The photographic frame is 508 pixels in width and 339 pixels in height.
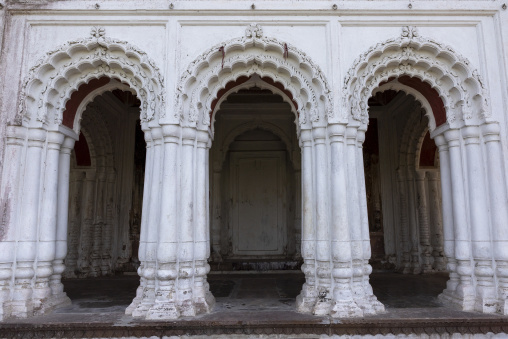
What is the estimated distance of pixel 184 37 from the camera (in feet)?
19.2

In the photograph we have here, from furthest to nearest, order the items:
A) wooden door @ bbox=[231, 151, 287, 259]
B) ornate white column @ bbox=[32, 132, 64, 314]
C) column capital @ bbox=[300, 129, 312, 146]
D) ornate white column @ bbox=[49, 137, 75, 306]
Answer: wooden door @ bbox=[231, 151, 287, 259] → ornate white column @ bbox=[49, 137, 75, 306] → column capital @ bbox=[300, 129, 312, 146] → ornate white column @ bbox=[32, 132, 64, 314]

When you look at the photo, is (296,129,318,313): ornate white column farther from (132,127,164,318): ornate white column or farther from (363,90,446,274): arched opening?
(363,90,446,274): arched opening

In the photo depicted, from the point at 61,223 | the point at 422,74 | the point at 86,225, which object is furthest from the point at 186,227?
the point at 86,225

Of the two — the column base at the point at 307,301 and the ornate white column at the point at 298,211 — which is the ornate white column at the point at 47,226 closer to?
the column base at the point at 307,301

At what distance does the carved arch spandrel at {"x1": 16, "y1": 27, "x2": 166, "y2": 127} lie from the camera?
568 centimetres

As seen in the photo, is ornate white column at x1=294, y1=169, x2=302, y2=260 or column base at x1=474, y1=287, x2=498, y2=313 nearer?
column base at x1=474, y1=287, x2=498, y2=313

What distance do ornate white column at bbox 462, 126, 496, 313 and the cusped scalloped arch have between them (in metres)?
2.20

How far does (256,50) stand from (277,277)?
5.24 meters

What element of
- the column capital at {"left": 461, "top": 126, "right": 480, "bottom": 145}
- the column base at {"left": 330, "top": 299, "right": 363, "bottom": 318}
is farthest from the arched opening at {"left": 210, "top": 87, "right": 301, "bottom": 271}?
the column base at {"left": 330, "top": 299, "right": 363, "bottom": 318}

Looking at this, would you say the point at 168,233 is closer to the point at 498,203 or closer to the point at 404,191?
the point at 498,203

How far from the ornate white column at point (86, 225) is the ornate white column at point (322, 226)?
253 inches

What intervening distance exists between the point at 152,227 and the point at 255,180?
18.7 feet

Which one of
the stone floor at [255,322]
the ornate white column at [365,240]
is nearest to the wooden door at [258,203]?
the stone floor at [255,322]

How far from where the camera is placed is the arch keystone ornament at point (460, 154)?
5.40 meters
